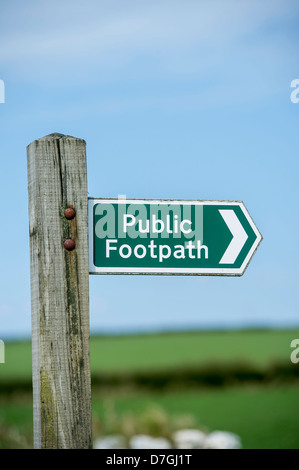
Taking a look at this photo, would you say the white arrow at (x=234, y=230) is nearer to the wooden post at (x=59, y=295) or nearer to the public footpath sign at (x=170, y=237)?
the public footpath sign at (x=170, y=237)

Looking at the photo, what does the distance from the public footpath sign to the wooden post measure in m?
0.09

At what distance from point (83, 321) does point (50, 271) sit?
0.23 metres

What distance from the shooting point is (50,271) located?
2.33 m

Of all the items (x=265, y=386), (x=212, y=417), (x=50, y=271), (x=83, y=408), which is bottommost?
(x=83, y=408)

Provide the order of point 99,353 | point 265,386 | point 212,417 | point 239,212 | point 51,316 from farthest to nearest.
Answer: point 99,353, point 265,386, point 212,417, point 239,212, point 51,316

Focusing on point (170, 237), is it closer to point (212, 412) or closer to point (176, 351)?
point (212, 412)

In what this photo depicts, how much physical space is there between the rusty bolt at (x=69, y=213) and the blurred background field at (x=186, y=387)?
5660mm

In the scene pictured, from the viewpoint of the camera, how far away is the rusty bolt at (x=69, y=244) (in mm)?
2350

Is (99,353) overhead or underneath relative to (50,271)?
overhead

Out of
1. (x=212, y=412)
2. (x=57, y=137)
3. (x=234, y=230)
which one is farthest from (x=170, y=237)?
(x=212, y=412)

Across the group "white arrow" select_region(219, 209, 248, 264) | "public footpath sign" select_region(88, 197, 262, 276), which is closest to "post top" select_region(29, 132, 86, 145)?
"public footpath sign" select_region(88, 197, 262, 276)

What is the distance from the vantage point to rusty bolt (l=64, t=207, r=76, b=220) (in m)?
2.36

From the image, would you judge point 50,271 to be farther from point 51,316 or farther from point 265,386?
point 265,386

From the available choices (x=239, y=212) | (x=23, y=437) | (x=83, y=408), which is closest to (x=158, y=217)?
(x=239, y=212)
